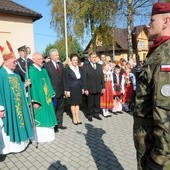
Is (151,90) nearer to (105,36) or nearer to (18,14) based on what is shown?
(18,14)

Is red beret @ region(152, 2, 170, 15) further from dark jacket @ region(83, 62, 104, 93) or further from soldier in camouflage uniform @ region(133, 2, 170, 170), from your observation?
dark jacket @ region(83, 62, 104, 93)

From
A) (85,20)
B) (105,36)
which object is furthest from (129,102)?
(85,20)

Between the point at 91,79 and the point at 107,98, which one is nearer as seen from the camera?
the point at 91,79

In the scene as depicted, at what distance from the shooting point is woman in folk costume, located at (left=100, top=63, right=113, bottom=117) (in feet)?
27.3

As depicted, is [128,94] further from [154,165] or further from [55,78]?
[154,165]

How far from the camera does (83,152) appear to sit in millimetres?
5148

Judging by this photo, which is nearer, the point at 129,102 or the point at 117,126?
the point at 117,126

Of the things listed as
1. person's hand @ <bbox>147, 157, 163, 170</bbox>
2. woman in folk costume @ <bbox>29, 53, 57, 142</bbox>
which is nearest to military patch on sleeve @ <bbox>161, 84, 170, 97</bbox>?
person's hand @ <bbox>147, 157, 163, 170</bbox>

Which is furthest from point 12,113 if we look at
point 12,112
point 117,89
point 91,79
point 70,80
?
point 117,89

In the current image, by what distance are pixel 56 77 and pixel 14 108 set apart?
1841 mm

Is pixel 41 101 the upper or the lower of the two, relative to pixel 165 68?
lower

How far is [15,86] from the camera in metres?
5.19

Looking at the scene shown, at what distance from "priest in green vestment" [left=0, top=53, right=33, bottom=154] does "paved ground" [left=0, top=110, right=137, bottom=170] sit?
247 mm

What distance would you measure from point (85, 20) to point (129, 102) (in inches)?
614
